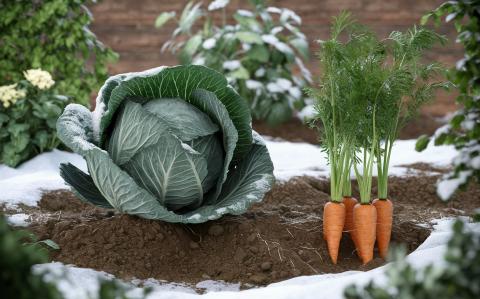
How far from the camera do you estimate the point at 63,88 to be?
20.0 ft

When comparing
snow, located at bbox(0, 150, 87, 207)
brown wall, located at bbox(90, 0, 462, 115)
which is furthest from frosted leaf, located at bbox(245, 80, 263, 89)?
snow, located at bbox(0, 150, 87, 207)

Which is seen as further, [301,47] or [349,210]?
[301,47]

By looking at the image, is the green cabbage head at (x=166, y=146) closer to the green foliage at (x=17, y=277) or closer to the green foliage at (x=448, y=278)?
the green foliage at (x=17, y=277)

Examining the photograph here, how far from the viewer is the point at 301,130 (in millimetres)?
8195

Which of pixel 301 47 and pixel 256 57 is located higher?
pixel 301 47

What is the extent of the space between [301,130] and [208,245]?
490 centimetres

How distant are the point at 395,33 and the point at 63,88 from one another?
3358mm

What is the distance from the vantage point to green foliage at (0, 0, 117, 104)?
6012mm

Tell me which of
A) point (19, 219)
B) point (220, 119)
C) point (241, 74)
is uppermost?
point (241, 74)

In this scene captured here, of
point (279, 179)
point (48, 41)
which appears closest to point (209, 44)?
point (48, 41)

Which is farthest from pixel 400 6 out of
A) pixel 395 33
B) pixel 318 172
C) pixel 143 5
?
pixel 395 33

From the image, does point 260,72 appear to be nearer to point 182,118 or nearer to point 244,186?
point 244,186

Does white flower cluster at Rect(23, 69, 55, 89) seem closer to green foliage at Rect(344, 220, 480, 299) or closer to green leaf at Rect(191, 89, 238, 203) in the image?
green leaf at Rect(191, 89, 238, 203)

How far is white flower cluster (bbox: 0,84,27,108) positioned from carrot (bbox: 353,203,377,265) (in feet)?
10.0
